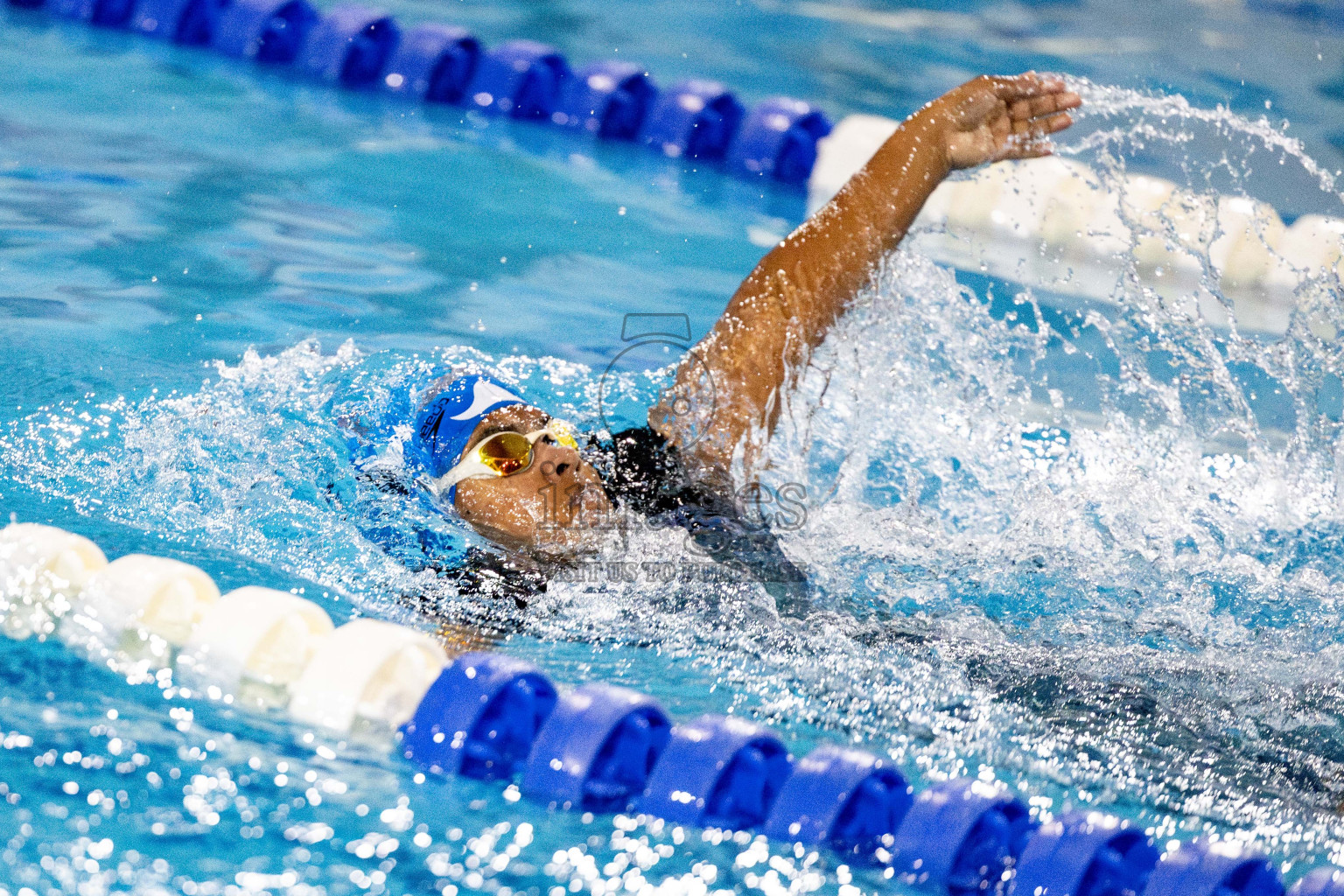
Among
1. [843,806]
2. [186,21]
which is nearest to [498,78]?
[186,21]

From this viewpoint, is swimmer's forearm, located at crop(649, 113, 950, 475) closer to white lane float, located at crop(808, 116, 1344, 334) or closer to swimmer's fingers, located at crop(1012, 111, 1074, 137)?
swimmer's fingers, located at crop(1012, 111, 1074, 137)

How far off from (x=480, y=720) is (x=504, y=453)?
699mm

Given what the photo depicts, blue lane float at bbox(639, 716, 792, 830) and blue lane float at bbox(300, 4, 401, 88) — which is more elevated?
blue lane float at bbox(300, 4, 401, 88)

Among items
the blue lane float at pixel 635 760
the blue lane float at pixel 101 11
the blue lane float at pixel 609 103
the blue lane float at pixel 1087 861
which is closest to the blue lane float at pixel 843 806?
the blue lane float at pixel 635 760

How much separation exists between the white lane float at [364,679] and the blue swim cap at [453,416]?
614 mm

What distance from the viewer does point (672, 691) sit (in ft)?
7.23

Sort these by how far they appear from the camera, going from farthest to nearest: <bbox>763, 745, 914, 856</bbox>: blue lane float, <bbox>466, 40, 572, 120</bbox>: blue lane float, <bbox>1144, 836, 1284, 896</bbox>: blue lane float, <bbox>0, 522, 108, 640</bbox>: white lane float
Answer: <bbox>466, 40, 572, 120</bbox>: blue lane float < <bbox>0, 522, 108, 640</bbox>: white lane float < <bbox>763, 745, 914, 856</bbox>: blue lane float < <bbox>1144, 836, 1284, 896</bbox>: blue lane float

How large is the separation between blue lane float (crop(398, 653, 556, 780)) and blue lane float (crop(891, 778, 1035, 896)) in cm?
55

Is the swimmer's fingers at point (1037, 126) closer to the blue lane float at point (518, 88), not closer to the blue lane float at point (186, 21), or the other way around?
the blue lane float at point (518, 88)

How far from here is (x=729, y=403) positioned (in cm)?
281

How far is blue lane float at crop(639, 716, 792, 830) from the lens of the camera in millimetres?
1848

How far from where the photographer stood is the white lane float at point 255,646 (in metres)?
2.04

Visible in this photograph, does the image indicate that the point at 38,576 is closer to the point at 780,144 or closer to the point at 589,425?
the point at 589,425

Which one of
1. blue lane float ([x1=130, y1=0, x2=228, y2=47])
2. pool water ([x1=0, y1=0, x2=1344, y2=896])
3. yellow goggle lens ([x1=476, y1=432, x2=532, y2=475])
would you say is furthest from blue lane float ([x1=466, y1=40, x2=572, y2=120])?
yellow goggle lens ([x1=476, y1=432, x2=532, y2=475])
